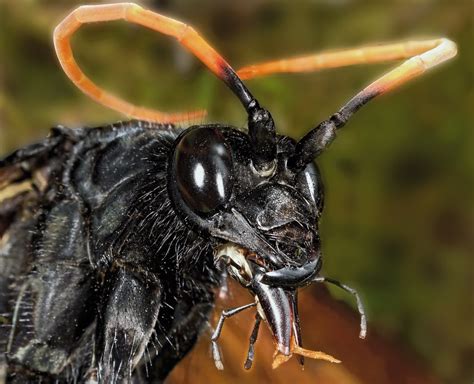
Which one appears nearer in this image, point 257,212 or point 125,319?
point 257,212

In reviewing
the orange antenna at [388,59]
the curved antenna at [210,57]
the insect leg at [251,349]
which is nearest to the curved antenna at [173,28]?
the curved antenna at [210,57]

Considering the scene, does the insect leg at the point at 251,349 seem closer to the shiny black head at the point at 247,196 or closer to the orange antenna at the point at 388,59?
the shiny black head at the point at 247,196

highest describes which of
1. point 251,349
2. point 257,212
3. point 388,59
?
point 388,59

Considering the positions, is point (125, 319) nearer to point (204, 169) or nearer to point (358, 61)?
point (204, 169)

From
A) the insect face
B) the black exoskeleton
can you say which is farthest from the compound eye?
the black exoskeleton

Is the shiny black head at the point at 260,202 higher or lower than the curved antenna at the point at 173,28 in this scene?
lower

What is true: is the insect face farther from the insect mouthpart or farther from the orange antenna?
the orange antenna

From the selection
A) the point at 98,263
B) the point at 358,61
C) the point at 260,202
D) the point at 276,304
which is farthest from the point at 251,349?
the point at 358,61
